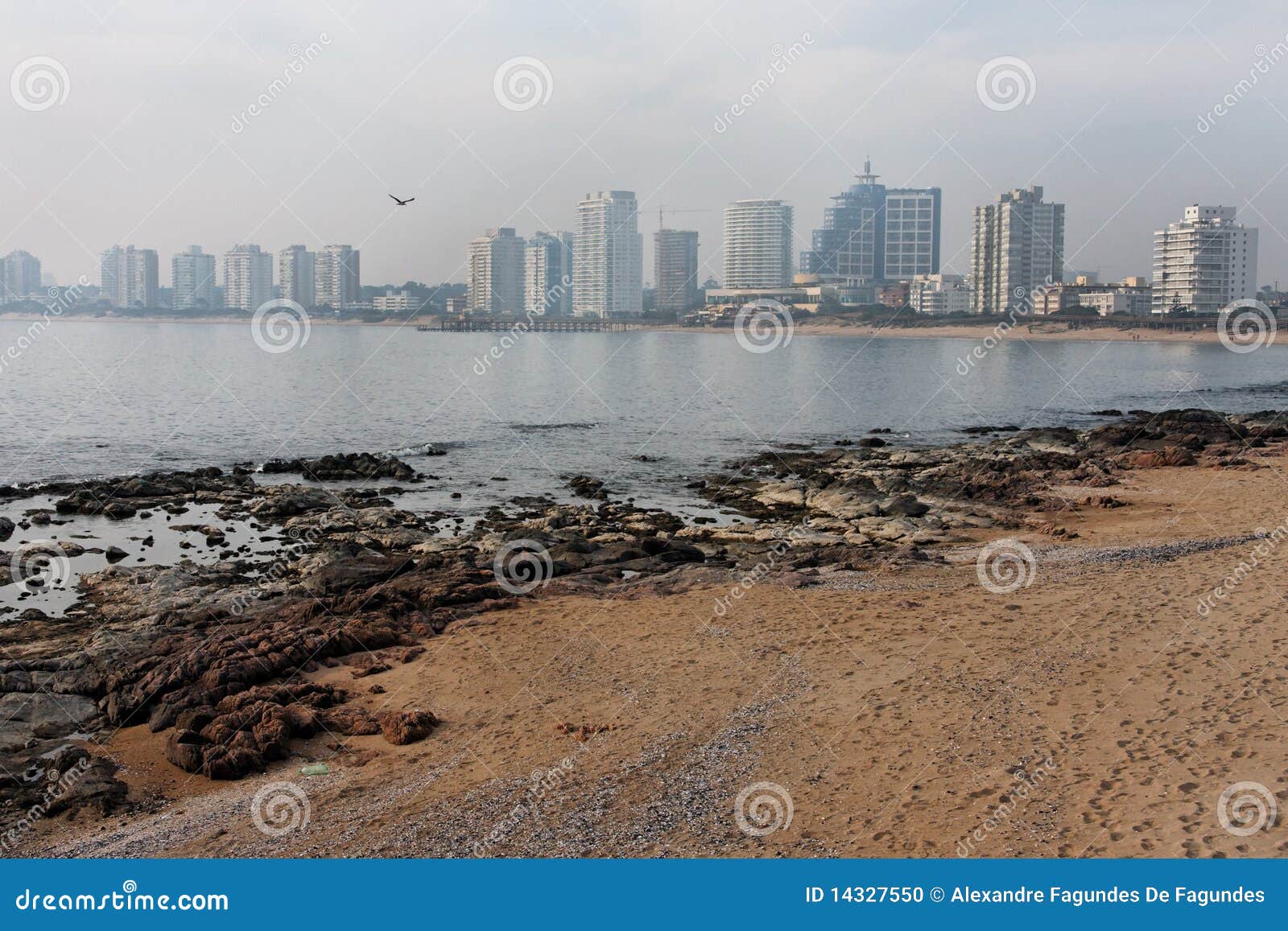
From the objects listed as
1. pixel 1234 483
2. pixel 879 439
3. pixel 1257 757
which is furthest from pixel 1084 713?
pixel 879 439

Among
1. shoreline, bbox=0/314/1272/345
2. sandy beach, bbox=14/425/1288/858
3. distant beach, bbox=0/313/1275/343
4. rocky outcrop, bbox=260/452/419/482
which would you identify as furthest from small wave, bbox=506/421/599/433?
shoreline, bbox=0/314/1272/345

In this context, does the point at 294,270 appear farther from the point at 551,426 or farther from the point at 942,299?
the point at 551,426

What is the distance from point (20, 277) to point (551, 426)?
6189 inches

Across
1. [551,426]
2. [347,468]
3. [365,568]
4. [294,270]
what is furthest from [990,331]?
[365,568]

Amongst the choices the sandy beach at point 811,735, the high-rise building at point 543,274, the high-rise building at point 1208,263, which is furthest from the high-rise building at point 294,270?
the sandy beach at point 811,735

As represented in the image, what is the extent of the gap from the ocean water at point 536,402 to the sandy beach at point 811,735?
43.7 feet

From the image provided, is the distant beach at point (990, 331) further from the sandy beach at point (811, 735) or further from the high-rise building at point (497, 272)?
the sandy beach at point (811, 735)

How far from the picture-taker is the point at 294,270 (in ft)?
620

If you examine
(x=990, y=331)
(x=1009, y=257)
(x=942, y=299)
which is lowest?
(x=990, y=331)

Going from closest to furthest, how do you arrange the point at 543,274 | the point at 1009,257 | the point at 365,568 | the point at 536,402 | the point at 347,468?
the point at 365,568 < the point at 347,468 < the point at 536,402 < the point at 543,274 < the point at 1009,257

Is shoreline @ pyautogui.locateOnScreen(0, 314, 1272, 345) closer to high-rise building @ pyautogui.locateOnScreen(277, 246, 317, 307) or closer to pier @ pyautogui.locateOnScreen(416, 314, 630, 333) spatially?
pier @ pyautogui.locateOnScreen(416, 314, 630, 333)

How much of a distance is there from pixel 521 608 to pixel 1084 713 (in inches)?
327

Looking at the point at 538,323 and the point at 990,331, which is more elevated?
the point at 538,323

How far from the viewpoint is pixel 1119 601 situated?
14.5 meters
